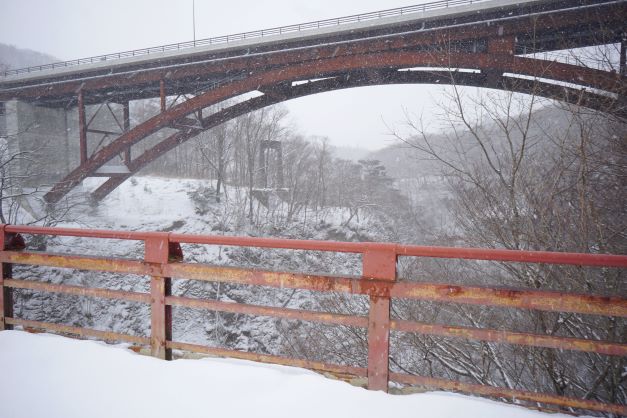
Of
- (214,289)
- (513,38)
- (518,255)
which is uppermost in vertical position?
(513,38)

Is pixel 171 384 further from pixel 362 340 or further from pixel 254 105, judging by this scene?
pixel 254 105

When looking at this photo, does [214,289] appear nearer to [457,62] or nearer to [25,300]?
[25,300]

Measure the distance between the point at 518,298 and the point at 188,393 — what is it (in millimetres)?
2317

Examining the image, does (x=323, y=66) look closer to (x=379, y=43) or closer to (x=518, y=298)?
(x=379, y=43)

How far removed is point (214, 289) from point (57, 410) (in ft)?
42.5

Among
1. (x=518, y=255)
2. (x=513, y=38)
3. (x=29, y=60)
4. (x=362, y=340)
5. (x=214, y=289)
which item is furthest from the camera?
(x=29, y=60)

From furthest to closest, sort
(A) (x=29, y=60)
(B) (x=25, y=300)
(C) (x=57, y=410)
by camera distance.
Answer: (A) (x=29, y=60) → (B) (x=25, y=300) → (C) (x=57, y=410)

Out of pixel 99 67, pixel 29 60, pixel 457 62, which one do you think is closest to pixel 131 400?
pixel 457 62

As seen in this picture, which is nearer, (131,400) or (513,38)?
(131,400)

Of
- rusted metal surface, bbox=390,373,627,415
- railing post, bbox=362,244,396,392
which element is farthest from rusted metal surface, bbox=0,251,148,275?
rusted metal surface, bbox=390,373,627,415

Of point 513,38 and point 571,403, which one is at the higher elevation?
point 513,38

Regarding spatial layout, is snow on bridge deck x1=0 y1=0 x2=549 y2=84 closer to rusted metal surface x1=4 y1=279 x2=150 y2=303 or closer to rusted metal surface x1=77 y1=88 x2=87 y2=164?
rusted metal surface x1=77 y1=88 x2=87 y2=164

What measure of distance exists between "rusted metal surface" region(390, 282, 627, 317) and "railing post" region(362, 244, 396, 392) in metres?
0.10

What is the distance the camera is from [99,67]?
15.2 metres
